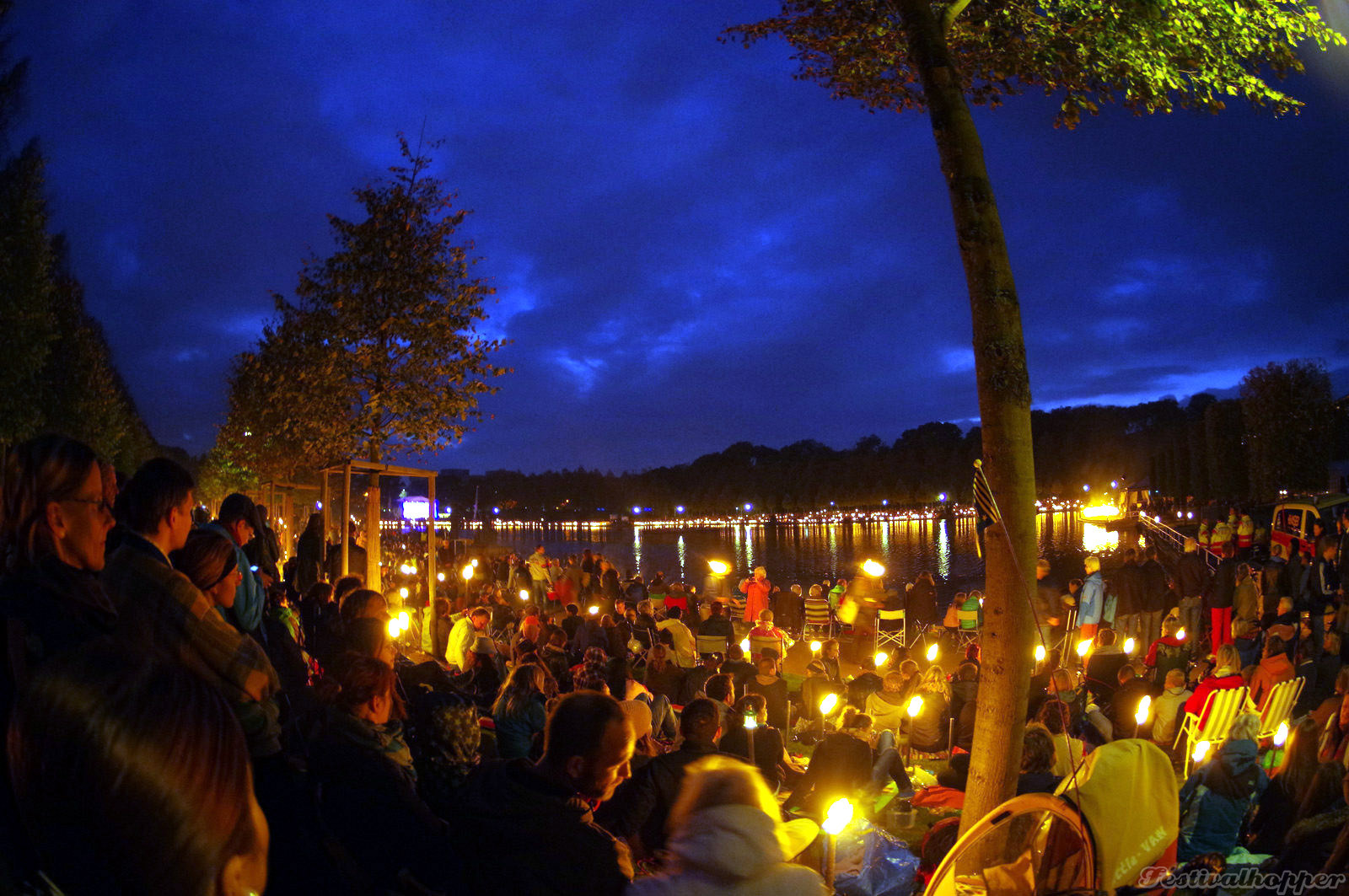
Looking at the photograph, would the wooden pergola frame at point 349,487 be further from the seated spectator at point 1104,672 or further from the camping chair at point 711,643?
the seated spectator at point 1104,672

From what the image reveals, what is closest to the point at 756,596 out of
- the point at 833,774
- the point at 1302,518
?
the point at 833,774

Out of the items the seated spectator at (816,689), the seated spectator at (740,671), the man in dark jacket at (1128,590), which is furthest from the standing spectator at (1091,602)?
the seated spectator at (740,671)

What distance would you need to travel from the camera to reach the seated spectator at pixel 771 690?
8812 mm

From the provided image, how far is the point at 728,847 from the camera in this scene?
2107mm

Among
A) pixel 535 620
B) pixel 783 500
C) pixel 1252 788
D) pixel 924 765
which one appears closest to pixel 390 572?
pixel 535 620

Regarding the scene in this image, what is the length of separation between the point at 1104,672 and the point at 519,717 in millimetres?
7286

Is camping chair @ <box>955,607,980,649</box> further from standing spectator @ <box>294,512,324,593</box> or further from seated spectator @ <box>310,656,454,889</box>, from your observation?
seated spectator @ <box>310,656,454,889</box>

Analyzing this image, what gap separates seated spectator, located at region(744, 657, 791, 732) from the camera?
8.81m

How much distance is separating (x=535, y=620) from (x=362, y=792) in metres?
7.74

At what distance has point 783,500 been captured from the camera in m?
178

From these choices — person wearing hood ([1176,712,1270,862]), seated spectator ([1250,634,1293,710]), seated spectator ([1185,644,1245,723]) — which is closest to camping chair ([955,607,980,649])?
seated spectator ([1185,644,1245,723])

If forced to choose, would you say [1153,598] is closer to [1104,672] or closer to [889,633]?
[1104,672]

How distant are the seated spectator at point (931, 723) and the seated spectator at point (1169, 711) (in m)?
1.94

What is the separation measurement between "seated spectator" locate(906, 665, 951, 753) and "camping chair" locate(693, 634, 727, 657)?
12.6 feet
